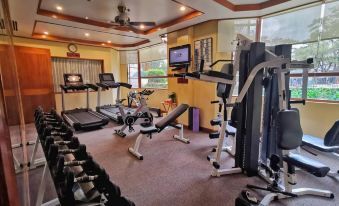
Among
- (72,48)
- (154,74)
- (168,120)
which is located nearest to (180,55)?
(168,120)

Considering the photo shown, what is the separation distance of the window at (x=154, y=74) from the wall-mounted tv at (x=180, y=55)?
169cm

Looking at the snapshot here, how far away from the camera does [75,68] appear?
22.9ft

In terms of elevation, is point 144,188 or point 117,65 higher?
point 117,65

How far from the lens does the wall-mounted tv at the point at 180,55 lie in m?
4.64

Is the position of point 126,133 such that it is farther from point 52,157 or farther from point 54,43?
point 54,43

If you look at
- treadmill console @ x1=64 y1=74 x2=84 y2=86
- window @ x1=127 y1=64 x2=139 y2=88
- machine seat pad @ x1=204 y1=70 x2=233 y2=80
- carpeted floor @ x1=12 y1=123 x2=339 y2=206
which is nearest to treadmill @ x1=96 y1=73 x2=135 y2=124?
treadmill console @ x1=64 y1=74 x2=84 y2=86

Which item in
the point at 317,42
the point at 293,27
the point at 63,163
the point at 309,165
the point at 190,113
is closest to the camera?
the point at 63,163

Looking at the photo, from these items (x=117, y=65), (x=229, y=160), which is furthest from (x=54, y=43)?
(x=229, y=160)

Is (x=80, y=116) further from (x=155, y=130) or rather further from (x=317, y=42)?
(x=317, y=42)

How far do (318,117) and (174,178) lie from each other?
9.86 feet

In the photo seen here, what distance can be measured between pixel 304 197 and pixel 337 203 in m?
0.30

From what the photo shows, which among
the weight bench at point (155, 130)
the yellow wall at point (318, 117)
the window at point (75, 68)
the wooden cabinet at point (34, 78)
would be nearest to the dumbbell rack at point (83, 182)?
the weight bench at point (155, 130)

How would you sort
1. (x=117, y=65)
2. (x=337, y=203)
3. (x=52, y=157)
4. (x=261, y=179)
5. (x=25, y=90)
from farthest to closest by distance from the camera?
(x=117, y=65) < (x=25, y=90) < (x=261, y=179) < (x=337, y=203) < (x=52, y=157)

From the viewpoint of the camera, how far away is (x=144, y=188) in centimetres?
228
